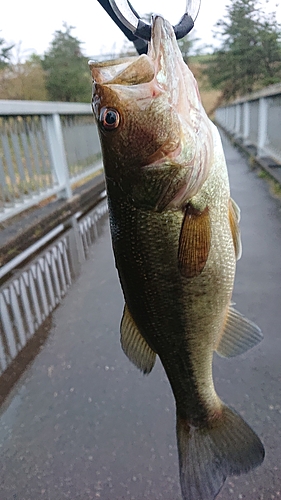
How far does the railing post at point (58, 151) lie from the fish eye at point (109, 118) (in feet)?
21.1

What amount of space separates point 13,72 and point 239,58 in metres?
6.56

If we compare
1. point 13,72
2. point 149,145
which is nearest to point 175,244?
point 149,145

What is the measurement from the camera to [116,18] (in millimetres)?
1273

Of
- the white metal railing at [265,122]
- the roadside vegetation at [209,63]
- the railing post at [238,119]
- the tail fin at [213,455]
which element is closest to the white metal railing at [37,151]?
the roadside vegetation at [209,63]

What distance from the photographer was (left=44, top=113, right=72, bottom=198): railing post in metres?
7.37

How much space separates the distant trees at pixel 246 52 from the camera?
922 centimetres

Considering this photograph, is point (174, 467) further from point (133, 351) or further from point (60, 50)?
point (60, 50)

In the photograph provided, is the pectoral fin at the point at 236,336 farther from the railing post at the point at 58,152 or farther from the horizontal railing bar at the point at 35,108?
the railing post at the point at 58,152

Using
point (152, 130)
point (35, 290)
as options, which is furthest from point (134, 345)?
point (35, 290)

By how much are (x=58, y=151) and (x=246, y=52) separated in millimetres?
6848

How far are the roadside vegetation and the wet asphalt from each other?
6164mm

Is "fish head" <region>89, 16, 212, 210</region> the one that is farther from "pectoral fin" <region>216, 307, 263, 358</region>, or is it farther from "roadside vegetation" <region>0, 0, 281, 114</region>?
"roadside vegetation" <region>0, 0, 281, 114</region>

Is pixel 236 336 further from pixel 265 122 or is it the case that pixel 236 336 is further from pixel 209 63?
pixel 209 63

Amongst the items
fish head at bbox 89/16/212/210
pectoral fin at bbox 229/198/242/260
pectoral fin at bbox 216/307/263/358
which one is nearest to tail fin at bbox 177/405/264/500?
pectoral fin at bbox 216/307/263/358
